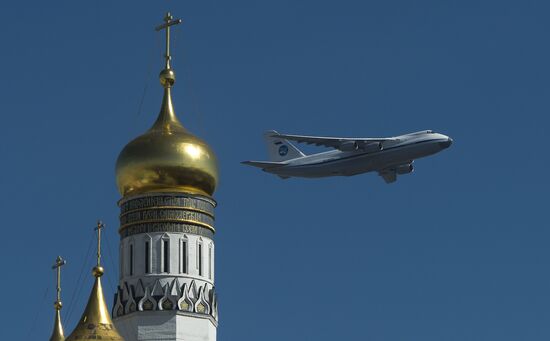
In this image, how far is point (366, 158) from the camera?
55875 millimetres

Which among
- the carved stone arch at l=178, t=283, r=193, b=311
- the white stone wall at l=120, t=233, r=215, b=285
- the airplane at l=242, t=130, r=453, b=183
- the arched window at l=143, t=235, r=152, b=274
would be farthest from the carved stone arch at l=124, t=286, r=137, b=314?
the airplane at l=242, t=130, r=453, b=183

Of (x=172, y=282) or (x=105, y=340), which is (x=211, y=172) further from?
(x=105, y=340)

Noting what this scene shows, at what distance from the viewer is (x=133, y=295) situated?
4509 cm

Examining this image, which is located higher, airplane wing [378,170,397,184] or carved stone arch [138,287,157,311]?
airplane wing [378,170,397,184]

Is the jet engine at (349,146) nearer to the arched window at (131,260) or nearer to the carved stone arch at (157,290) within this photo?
the arched window at (131,260)

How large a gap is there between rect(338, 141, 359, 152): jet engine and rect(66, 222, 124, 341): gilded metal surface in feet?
49.5

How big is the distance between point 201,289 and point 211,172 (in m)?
3.23

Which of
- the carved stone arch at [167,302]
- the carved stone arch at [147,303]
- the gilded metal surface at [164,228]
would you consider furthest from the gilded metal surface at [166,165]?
the carved stone arch at [147,303]

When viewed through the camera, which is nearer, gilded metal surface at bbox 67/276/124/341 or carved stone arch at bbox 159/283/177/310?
gilded metal surface at bbox 67/276/124/341

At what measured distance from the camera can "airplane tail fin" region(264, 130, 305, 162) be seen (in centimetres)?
5788

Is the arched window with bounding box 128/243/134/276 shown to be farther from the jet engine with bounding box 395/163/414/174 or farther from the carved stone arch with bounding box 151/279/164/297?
the jet engine with bounding box 395/163/414/174

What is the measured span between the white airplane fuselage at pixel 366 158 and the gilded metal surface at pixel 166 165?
984 centimetres

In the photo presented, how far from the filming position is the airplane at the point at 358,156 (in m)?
55.3

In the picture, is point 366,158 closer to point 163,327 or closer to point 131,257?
point 131,257
